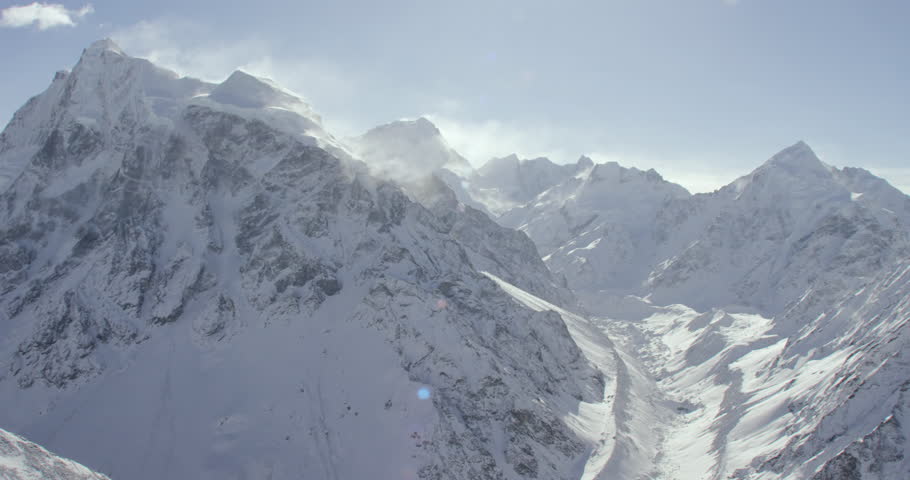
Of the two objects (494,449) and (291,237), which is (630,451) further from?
(291,237)

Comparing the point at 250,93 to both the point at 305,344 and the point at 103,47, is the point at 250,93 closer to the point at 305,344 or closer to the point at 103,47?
the point at 103,47

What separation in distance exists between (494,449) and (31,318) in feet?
316

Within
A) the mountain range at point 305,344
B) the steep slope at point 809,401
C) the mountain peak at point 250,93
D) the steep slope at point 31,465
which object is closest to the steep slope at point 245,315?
the mountain range at point 305,344

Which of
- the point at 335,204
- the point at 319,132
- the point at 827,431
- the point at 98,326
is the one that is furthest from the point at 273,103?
the point at 827,431

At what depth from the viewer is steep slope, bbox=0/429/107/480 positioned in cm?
5884

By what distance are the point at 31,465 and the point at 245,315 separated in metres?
63.8

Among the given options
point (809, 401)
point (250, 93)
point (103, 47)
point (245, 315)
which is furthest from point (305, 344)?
point (103, 47)

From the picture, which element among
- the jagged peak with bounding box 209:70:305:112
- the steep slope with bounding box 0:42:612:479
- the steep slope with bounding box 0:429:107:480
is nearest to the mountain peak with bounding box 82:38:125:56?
the steep slope with bounding box 0:42:612:479

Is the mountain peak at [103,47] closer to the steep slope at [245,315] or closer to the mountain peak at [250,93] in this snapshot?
the steep slope at [245,315]

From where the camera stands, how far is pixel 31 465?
61.4 metres

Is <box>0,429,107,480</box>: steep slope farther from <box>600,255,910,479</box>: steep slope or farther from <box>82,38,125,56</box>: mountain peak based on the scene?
<box>82,38,125,56</box>: mountain peak

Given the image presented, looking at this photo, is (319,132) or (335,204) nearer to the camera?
(335,204)

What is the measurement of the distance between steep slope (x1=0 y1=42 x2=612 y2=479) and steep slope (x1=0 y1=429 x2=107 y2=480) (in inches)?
1263

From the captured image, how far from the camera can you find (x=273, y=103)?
180m
